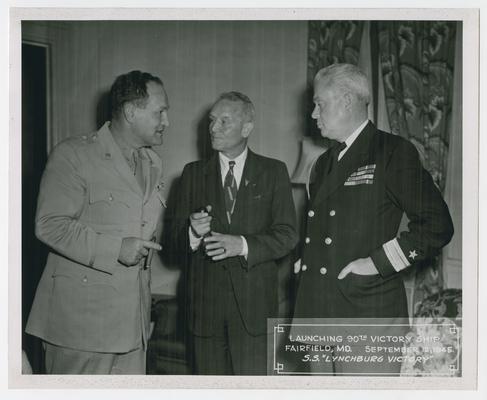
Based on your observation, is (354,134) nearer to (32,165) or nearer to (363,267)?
(363,267)

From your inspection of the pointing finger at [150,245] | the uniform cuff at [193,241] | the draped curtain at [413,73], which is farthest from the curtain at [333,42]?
the pointing finger at [150,245]

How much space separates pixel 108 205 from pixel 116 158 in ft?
0.53

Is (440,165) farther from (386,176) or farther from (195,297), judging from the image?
(195,297)

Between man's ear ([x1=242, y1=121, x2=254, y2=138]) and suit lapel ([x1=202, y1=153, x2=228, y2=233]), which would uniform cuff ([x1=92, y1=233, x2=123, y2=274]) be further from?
man's ear ([x1=242, y1=121, x2=254, y2=138])

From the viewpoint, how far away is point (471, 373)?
8.81ft

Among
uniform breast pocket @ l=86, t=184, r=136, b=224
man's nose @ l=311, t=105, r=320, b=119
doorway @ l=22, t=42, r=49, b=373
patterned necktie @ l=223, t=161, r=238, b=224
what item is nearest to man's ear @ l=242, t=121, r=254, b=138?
patterned necktie @ l=223, t=161, r=238, b=224

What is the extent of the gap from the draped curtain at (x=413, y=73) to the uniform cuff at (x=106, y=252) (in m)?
0.86

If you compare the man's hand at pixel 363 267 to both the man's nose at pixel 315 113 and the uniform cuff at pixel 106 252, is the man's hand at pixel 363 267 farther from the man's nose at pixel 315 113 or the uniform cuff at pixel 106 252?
the uniform cuff at pixel 106 252

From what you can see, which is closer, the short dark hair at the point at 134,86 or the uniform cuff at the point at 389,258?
the uniform cuff at the point at 389,258

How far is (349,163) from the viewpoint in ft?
8.79

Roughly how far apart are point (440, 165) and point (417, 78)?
12.0 inches

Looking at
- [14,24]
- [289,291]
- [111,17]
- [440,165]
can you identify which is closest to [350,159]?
[440,165]

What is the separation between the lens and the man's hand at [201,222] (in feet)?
8.97

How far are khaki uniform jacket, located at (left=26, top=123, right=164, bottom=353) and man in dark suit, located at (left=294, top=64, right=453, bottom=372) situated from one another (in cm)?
58
